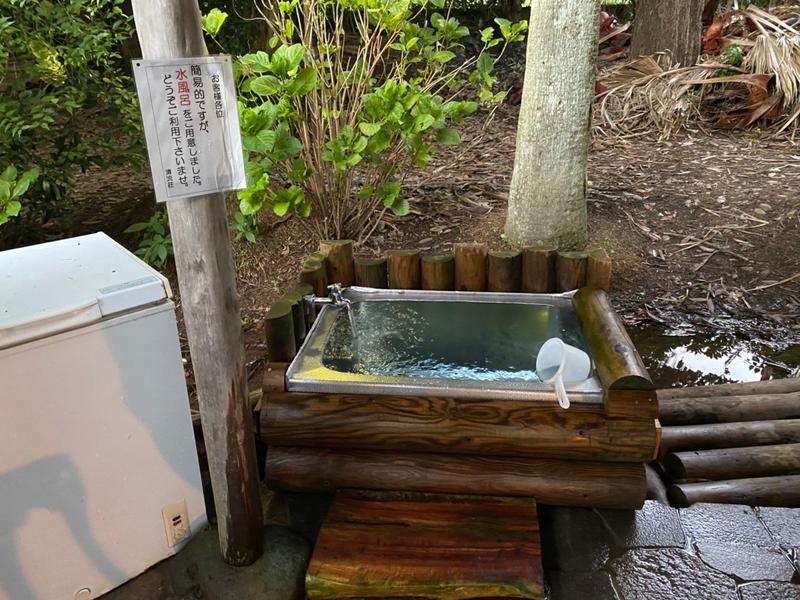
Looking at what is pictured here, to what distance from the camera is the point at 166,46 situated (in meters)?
1.57

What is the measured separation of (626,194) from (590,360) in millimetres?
3119

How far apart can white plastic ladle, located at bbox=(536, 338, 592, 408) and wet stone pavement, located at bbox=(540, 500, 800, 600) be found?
482 millimetres

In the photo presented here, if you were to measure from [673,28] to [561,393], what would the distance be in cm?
686

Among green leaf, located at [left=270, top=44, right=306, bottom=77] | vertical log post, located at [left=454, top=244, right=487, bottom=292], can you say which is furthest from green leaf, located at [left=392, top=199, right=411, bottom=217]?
green leaf, located at [left=270, top=44, right=306, bottom=77]

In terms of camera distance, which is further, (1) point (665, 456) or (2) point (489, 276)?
(2) point (489, 276)

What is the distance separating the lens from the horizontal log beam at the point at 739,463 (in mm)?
2602

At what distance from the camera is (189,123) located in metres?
1.61

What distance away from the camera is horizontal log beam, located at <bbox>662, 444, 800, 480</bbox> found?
2602 millimetres

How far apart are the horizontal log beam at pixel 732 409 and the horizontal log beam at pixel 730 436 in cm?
11

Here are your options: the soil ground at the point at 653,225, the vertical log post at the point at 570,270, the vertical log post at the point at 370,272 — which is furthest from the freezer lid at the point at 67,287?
the vertical log post at the point at 570,270

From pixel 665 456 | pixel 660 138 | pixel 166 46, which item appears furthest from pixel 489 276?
pixel 660 138

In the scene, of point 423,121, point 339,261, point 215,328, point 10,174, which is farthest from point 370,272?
point 10,174

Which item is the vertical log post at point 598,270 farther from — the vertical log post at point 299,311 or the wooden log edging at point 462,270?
the vertical log post at point 299,311

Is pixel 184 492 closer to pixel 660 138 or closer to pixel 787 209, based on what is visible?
pixel 787 209
